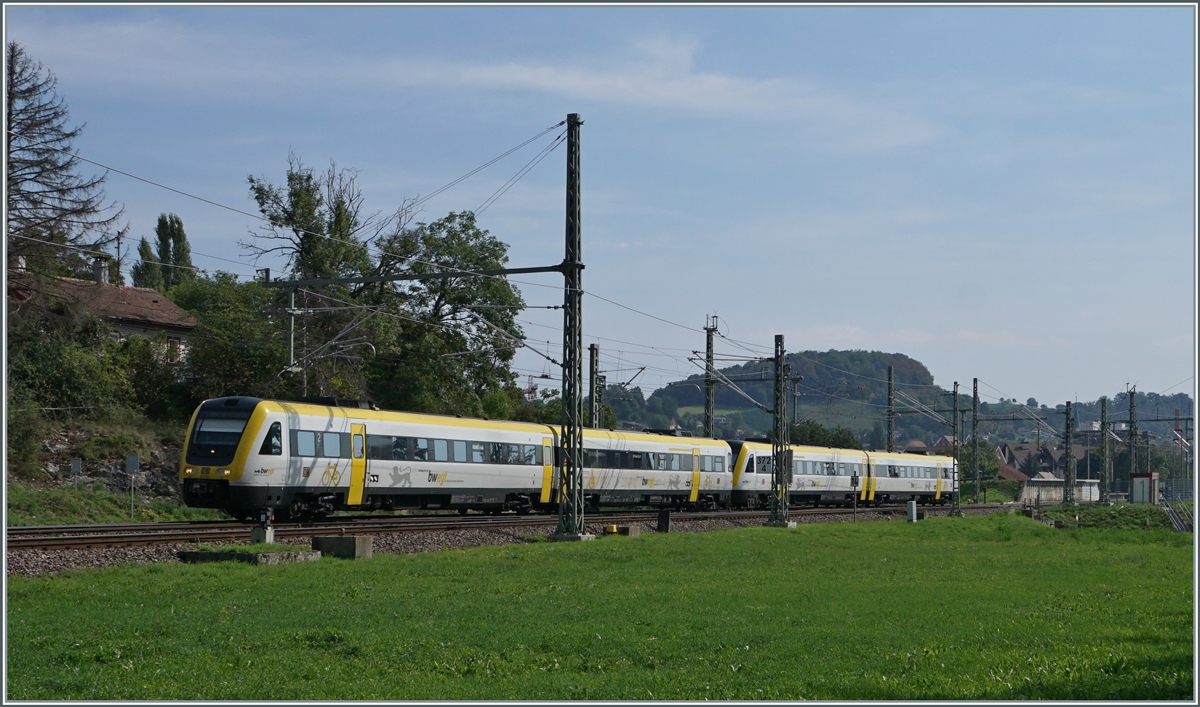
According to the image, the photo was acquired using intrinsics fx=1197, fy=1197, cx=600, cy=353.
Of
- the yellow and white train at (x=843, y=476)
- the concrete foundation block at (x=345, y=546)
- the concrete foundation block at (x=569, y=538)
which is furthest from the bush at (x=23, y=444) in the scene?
the yellow and white train at (x=843, y=476)

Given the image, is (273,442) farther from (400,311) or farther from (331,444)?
(400,311)

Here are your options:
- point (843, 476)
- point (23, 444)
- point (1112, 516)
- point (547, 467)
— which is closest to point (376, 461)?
point (547, 467)

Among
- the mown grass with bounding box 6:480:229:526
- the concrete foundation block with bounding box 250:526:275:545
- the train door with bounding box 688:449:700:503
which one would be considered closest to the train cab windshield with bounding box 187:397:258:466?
the concrete foundation block with bounding box 250:526:275:545

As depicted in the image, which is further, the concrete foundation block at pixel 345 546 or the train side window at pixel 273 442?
the train side window at pixel 273 442

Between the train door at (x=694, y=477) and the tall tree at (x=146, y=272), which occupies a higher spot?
the tall tree at (x=146, y=272)

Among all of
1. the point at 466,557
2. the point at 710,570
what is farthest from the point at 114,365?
the point at 710,570

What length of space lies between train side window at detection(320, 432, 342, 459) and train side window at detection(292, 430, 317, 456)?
296 millimetres

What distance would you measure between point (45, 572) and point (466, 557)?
689cm

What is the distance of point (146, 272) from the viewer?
332 feet

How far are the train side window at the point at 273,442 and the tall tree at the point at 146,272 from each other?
72741mm

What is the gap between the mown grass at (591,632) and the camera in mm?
9570

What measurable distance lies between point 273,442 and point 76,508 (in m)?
10.3

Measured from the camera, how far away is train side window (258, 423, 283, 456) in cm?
2678

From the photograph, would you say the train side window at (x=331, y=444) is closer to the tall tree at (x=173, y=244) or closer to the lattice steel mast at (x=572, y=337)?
the lattice steel mast at (x=572, y=337)
